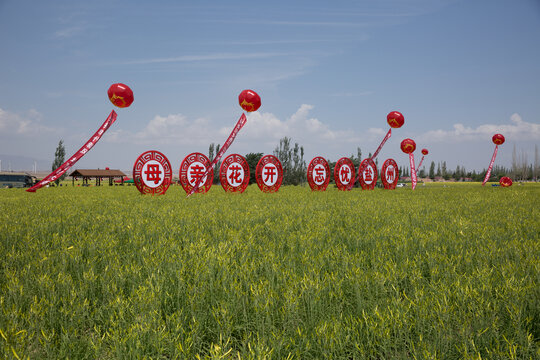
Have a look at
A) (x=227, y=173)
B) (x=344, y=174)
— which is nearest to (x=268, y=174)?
(x=227, y=173)

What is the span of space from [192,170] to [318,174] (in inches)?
271

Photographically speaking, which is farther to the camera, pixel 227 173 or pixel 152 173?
pixel 227 173

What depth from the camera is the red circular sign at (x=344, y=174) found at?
17.0m

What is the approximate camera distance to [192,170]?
1445 centimetres

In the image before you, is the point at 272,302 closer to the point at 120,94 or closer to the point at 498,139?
the point at 120,94

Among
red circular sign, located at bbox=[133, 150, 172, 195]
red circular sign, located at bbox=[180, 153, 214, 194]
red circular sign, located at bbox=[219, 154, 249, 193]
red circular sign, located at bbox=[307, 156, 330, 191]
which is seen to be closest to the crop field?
red circular sign, located at bbox=[133, 150, 172, 195]

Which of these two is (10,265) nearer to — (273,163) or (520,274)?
(520,274)

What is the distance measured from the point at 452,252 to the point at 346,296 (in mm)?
2016

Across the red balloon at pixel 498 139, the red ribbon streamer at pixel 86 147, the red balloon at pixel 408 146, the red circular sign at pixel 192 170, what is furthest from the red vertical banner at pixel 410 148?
the red ribbon streamer at pixel 86 147

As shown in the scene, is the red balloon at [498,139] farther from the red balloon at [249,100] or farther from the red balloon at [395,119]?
the red balloon at [249,100]

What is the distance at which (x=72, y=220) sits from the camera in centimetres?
595

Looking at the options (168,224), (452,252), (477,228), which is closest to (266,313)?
(452,252)

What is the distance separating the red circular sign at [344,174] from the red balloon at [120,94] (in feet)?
36.6

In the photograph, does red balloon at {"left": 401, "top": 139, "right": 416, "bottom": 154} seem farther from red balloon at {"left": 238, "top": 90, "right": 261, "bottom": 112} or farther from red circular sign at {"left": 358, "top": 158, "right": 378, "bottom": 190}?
red balloon at {"left": 238, "top": 90, "right": 261, "bottom": 112}
